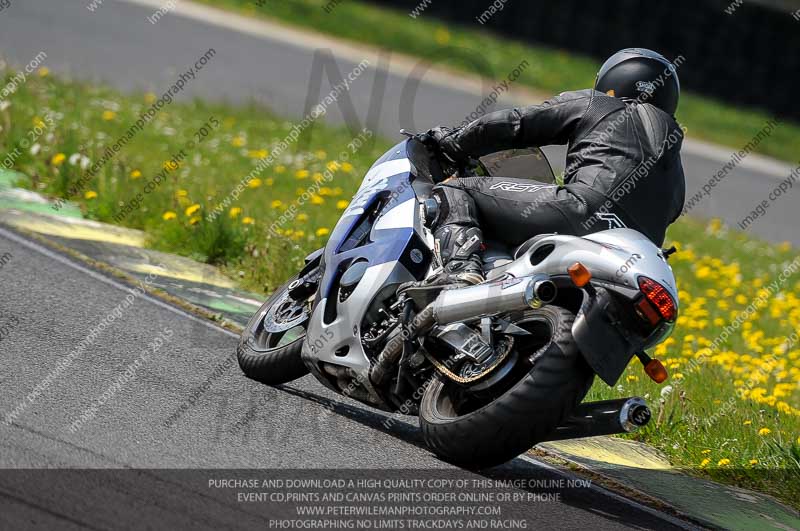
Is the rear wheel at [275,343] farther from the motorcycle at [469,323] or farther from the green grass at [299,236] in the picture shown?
the green grass at [299,236]

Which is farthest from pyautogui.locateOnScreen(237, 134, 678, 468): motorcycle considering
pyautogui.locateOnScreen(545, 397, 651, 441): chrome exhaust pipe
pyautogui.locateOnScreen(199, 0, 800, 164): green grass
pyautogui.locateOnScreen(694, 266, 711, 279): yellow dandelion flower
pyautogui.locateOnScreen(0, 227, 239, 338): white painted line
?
pyautogui.locateOnScreen(199, 0, 800, 164): green grass

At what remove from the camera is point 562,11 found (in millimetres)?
23922

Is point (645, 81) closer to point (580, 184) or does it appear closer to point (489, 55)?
point (580, 184)

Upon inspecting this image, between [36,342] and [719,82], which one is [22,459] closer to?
[36,342]

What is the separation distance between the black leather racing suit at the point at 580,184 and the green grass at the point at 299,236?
1.45 metres

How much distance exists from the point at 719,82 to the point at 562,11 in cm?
320

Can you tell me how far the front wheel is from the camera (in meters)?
4.91

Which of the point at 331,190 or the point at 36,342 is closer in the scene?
the point at 36,342

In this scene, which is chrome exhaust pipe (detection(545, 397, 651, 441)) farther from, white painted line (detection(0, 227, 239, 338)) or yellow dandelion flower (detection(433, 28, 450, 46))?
yellow dandelion flower (detection(433, 28, 450, 46))

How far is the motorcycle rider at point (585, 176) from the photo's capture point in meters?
5.55

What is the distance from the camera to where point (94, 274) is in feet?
25.6

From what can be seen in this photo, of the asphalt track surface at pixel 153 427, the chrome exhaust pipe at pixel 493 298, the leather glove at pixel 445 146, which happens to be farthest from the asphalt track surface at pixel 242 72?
the chrome exhaust pipe at pixel 493 298

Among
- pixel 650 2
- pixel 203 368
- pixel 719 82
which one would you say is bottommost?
pixel 719 82

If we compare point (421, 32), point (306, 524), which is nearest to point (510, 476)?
point (306, 524)
